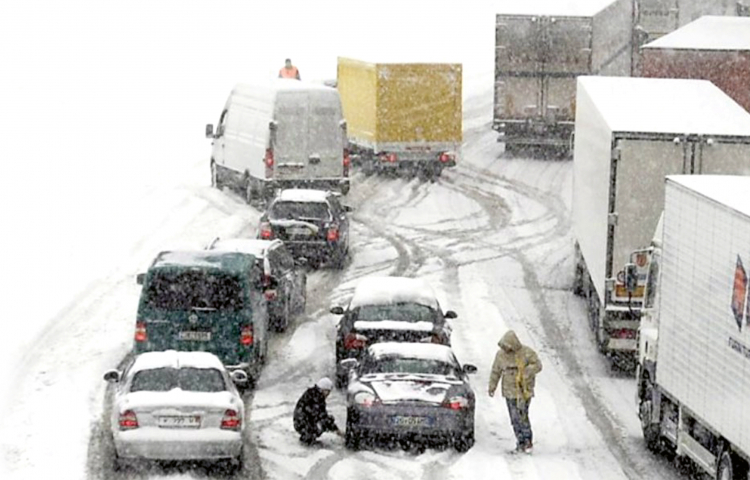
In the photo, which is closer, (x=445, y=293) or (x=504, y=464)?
(x=504, y=464)

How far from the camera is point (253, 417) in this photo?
75.4 ft

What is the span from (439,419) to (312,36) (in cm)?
5803

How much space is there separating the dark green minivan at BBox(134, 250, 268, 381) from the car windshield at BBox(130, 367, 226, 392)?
331 centimetres

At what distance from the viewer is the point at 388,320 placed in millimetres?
24688

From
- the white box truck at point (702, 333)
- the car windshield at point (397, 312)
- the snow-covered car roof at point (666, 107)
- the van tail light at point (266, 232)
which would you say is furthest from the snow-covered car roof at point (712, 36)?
the white box truck at point (702, 333)

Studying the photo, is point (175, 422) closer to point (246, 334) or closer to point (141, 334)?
point (141, 334)

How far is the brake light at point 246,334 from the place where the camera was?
2362cm

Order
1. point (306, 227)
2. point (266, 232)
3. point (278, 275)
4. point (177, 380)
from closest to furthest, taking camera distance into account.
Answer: point (177, 380), point (278, 275), point (266, 232), point (306, 227)

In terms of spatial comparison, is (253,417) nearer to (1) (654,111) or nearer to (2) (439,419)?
(2) (439,419)

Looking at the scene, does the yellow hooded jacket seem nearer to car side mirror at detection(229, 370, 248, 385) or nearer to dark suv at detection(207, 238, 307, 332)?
Answer: car side mirror at detection(229, 370, 248, 385)

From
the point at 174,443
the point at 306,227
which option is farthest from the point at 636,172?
the point at 174,443

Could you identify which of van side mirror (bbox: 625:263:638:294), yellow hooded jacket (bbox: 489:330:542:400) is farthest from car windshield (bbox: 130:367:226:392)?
van side mirror (bbox: 625:263:638:294)

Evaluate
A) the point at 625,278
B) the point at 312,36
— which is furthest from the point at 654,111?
the point at 312,36

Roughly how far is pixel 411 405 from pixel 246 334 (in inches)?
137
